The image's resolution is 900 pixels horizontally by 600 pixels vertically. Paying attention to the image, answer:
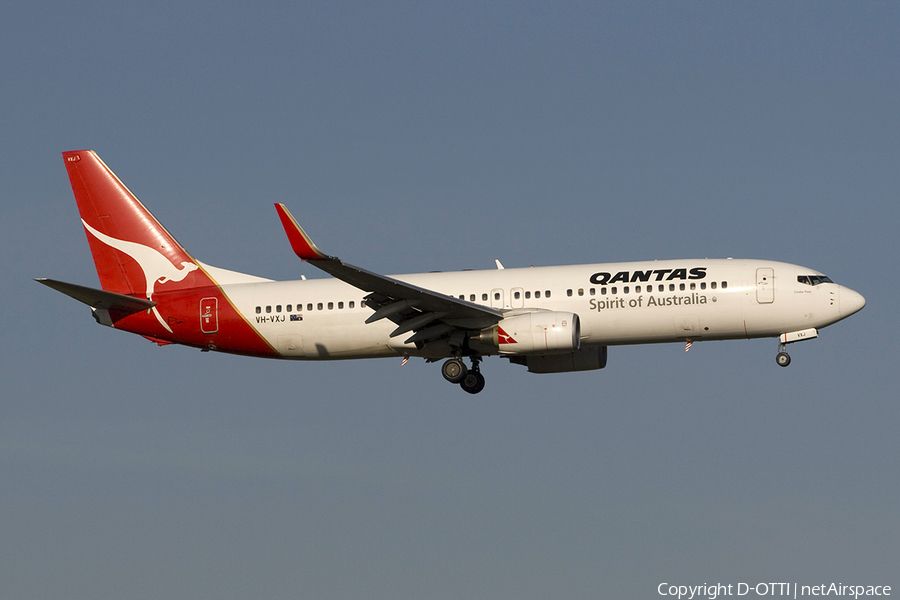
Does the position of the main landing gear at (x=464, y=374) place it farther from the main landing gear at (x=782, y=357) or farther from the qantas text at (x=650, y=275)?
the main landing gear at (x=782, y=357)

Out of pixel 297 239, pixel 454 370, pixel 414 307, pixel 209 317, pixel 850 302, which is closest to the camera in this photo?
pixel 297 239

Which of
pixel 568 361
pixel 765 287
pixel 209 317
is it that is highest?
pixel 765 287

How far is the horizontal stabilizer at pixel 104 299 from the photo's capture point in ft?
138

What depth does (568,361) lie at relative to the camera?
44781 millimetres

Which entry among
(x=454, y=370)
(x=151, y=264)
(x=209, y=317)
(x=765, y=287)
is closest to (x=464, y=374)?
(x=454, y=370)

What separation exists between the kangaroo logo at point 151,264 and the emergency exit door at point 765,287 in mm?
21585

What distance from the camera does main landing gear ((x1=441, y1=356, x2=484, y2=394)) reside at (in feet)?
141

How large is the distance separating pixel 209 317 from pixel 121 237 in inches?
233

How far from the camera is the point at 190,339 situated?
1768 inches

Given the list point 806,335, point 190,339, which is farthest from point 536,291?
point 190,339

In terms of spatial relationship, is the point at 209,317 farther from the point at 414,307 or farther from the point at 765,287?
the point at 765,287

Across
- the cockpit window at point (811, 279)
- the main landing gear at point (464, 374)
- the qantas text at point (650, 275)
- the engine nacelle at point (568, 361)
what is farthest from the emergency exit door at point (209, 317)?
the cockpit window at point (811, 279)

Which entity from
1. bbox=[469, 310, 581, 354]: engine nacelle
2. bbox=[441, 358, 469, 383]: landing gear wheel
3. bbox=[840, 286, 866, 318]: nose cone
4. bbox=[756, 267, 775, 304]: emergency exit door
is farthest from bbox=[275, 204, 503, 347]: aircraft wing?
bbox=[840, 286, 866, 318]: nose cone

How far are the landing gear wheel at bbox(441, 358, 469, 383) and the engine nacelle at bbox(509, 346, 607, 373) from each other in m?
2.42
